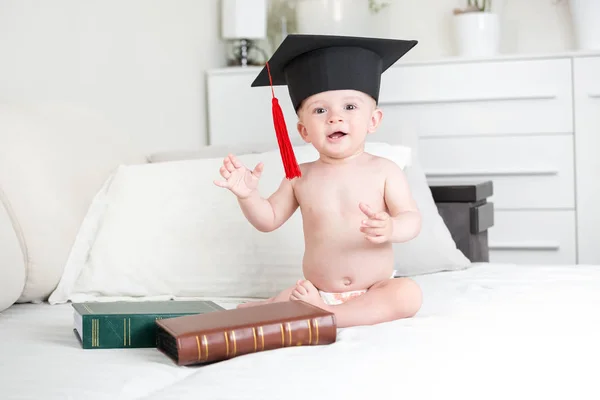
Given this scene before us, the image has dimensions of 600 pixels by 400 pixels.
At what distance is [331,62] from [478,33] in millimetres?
1935

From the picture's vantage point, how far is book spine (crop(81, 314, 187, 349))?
1.08 metres

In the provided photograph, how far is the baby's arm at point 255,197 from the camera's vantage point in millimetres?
1261

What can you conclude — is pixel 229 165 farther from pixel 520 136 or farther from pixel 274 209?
pixel 520 136

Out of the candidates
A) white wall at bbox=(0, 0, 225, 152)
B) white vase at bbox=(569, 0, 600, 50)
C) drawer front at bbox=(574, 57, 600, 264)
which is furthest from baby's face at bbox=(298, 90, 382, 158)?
white vase at bbox=(569, 0, 600, 50)

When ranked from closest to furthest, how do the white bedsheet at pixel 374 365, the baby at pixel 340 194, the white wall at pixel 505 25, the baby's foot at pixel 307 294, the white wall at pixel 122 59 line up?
the white bedsheet at pixel 374 365, the baby's foot at pixel 307 294, the baby at pixel 340 194, the white wall at pixel 122 59, the white wall at pixel 505 25

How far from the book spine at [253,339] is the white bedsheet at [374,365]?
0.01 m

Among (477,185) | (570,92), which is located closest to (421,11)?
(570,92)

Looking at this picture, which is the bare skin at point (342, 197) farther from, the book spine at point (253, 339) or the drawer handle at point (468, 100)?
the drawer handle at point (468, 100)

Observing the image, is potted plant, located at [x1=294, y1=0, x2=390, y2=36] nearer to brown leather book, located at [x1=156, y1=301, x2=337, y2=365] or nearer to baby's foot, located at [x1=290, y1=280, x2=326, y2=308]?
baby's foot, located at [x1=290, y1=280, x2=326, y2=308]

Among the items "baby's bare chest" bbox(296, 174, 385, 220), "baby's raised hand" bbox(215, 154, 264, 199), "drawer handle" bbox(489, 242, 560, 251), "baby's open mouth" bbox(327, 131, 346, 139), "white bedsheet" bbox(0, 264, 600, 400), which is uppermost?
"baby's open mouth" bbox(327, 131, 346, 139)

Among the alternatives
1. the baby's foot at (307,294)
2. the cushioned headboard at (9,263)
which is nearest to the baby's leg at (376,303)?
Answer: the baby's foot at (307,294)

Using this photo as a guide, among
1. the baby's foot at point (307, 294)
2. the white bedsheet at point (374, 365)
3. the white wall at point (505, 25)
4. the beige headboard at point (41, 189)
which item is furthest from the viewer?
the white wall at point (505, 25)

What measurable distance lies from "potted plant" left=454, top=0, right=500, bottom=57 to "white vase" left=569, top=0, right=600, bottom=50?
289 mm

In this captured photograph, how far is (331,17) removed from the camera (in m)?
3.07
